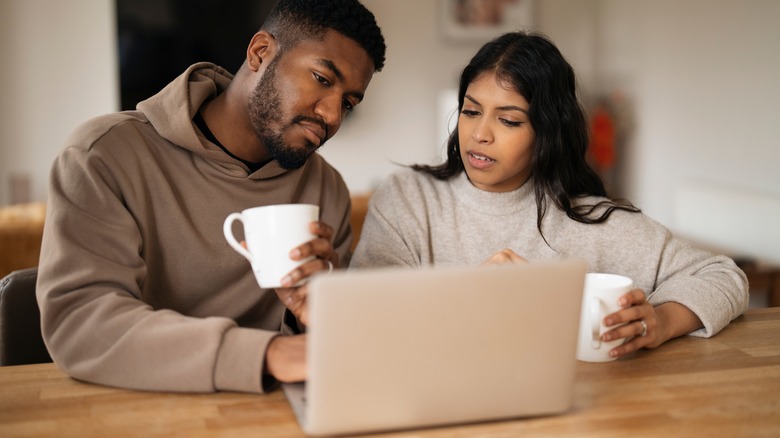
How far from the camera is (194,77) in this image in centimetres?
160

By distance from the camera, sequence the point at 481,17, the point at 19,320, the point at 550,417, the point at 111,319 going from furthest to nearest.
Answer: the point at 481,17 → the point at 19,320 → the point at 111,319 → the point at 550,417

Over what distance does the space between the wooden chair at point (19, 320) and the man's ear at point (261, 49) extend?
57 cm

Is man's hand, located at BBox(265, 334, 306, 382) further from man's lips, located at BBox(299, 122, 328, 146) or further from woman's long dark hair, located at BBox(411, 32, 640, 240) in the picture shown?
woman's long dark hair, located at BBox(411, 32, 640, 240)

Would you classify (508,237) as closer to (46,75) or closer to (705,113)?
(705,113)

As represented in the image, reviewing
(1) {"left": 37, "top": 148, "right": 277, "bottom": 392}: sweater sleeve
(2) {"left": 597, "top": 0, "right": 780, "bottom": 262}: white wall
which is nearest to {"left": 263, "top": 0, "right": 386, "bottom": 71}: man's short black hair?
(1) {"left": 37, "top": 148, "right": 277, "bottom": 392}: sweater sleeve

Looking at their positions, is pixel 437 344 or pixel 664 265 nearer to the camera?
pixel 437 344

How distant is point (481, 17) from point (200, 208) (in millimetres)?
4019

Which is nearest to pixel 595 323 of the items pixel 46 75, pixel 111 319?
pixel 111 319

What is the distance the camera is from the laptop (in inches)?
31.5

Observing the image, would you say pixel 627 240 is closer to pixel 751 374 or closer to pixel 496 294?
pixel 751 374

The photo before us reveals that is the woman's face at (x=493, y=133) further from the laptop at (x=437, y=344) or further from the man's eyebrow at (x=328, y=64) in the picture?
the laptop at (x=437, y=344)

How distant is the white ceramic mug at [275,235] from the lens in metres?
1.04

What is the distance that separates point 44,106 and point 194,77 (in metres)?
3.30

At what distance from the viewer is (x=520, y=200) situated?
166 centimetres
